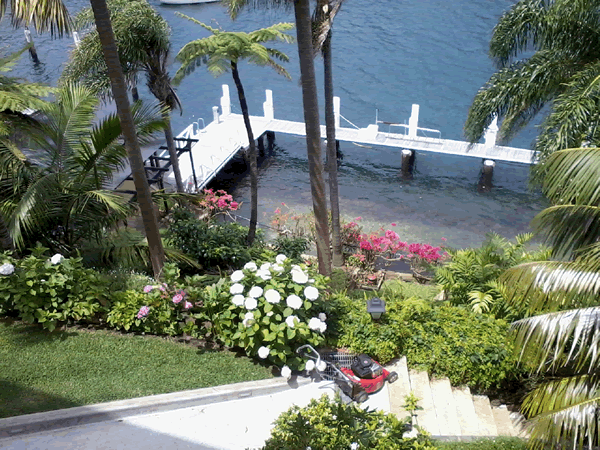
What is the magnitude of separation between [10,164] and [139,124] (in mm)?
2199

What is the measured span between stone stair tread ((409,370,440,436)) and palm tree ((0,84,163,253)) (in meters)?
5.00

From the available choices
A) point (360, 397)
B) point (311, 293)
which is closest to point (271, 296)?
point (311, 293)

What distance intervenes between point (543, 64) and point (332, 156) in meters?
5.01

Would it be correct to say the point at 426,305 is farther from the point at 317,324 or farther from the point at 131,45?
the point at 131,45

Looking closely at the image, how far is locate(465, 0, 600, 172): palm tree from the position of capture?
1026 cm

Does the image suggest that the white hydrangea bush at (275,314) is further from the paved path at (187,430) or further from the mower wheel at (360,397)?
the mower wheel at (360,397)

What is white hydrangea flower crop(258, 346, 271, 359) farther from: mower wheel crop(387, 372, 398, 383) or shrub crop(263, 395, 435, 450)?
mower wheel crop(387, 372, 398, 383)

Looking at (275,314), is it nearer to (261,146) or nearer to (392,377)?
(392,377)

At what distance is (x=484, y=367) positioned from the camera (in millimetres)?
7695

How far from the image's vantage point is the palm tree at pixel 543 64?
33.7ft

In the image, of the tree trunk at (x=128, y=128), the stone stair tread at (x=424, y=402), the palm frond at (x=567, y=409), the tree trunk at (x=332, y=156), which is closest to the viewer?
the palm frond at (x=567, y=409)

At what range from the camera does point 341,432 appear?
6.43m

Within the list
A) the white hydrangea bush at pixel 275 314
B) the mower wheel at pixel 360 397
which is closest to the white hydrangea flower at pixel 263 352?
the white hydrangea bush at pixel 275 314

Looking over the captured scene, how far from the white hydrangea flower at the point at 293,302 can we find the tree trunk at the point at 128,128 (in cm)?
278
